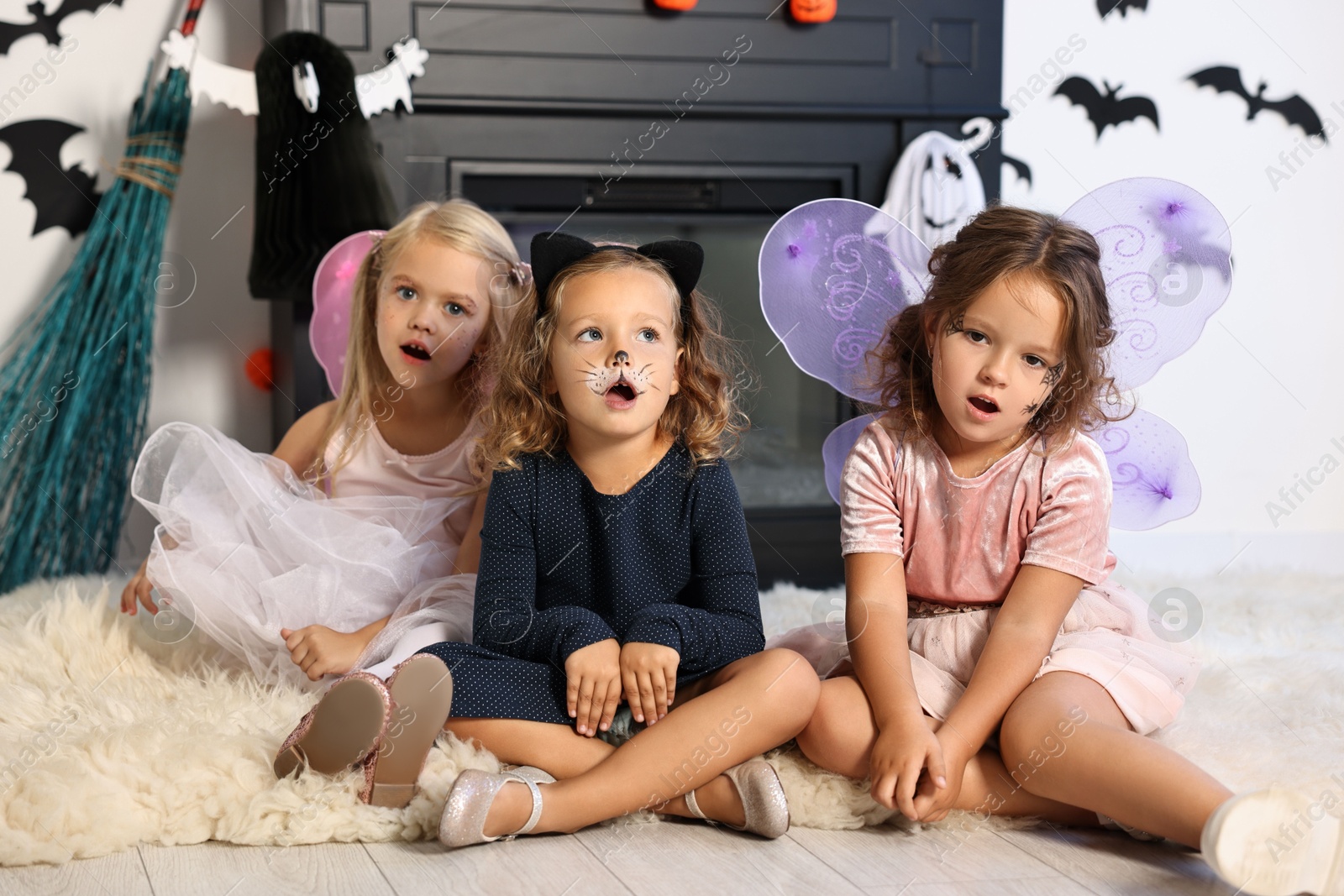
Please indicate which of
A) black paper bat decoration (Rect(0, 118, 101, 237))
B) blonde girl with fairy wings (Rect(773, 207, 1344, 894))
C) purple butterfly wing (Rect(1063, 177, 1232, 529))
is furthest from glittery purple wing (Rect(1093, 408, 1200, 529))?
black paper bat decoration (Rect(0, 118, 101, 237))

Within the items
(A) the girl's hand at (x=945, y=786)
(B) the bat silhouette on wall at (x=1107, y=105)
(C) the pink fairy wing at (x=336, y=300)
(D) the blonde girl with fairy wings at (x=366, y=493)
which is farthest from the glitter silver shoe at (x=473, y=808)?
(B) the bat silhouette on wall at (x=1107, y=105)

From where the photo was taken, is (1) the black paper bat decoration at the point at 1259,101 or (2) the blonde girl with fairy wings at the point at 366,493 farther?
(1) the black paper bat decoration at the point at 1259,101

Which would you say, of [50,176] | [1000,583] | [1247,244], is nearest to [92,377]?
[50,176]

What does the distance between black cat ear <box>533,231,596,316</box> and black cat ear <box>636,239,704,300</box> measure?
0.07 metres

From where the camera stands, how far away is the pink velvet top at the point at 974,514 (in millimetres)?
1191

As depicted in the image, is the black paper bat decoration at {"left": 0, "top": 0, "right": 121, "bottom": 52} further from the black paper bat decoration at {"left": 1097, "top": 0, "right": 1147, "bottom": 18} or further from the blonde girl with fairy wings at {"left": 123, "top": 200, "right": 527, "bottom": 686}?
the black paper bat decoration at {"left": 1097, "top": 0, "right": 1147, "bottom": 18}

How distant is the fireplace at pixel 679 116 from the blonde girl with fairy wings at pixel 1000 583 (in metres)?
0.97

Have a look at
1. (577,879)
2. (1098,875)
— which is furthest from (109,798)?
(1098,875)

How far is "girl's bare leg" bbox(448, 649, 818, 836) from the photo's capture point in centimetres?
107

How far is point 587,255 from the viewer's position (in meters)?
1.27

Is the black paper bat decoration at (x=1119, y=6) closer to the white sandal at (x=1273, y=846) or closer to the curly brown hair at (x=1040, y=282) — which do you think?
the curly brown hair at (x=1040, y=282)

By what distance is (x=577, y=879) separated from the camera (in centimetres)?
97

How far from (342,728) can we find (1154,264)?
99cm

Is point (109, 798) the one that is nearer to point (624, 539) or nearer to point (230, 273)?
point (624, 539)
